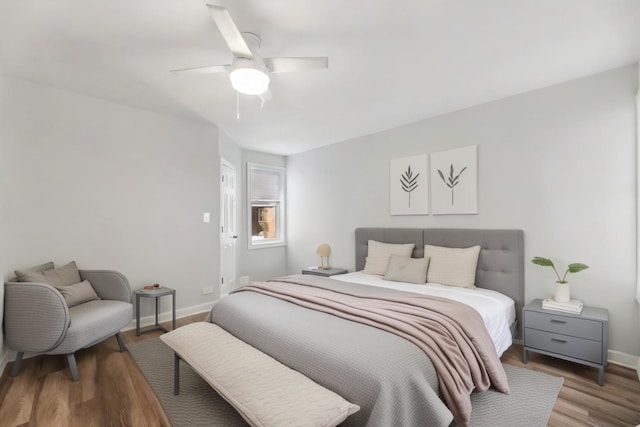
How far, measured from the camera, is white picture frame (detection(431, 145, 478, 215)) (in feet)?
11.2

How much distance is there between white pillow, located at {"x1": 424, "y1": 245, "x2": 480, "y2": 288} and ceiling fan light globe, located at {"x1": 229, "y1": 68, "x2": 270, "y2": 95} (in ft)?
8.08

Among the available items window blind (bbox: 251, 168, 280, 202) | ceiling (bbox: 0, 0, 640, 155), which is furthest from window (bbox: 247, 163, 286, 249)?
ceiling (bbox: 0, 0, 640, 155)

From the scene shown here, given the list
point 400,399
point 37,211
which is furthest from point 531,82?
point 37,211

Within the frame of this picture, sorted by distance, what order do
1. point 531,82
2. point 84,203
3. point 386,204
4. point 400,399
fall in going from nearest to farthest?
1. point 400,399
2. point 531,82
3. point 84,203
4. point 386,204

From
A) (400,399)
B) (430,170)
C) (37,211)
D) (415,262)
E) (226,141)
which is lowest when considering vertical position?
(400,399)

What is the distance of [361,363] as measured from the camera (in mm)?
1580

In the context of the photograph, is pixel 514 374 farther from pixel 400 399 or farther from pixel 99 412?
pixel 99 412

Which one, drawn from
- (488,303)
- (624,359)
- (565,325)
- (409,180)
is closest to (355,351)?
(488,303)

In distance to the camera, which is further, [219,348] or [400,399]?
[219,348]

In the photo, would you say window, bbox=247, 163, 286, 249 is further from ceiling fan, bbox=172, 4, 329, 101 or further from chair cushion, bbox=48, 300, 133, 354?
ceiling fan, bbox=172, 4, 329, 101

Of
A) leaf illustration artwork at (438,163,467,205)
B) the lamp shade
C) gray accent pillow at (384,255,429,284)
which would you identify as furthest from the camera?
the lamp shade

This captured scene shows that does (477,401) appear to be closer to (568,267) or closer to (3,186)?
(568,267)

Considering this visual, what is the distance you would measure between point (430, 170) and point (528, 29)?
1858mm

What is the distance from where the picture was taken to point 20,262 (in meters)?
2.85
